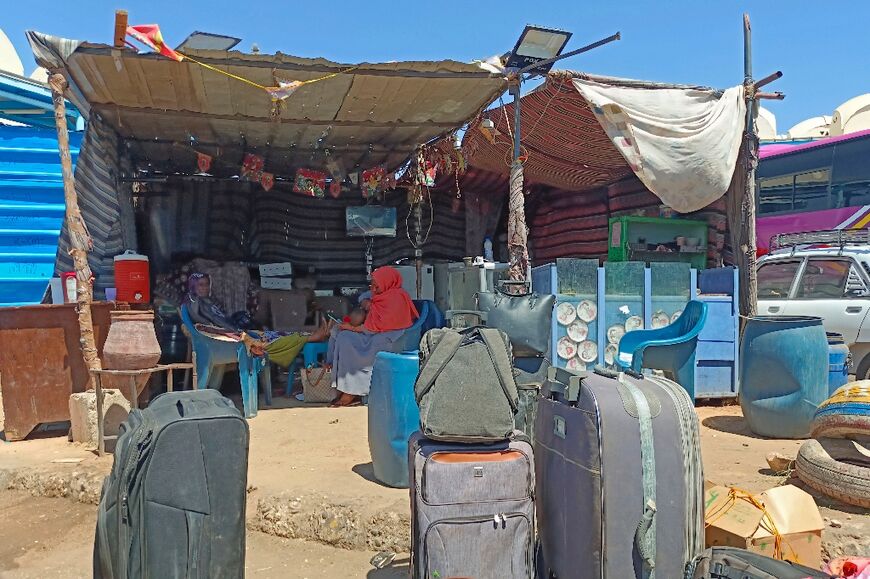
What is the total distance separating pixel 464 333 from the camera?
8.59ft

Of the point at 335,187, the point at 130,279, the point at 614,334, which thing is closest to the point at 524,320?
the point at 614,334

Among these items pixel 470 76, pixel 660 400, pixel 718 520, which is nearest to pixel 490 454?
pixel 660 400

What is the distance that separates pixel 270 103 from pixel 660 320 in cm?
473

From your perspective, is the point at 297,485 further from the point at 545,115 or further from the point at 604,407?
the point at 545,115

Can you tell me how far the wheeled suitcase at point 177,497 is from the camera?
2.11 metres

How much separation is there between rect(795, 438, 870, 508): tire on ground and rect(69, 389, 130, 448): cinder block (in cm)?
492

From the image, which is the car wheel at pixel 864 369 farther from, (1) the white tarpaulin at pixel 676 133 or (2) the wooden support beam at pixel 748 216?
(1) the white tarpaulin at pixel 676 133

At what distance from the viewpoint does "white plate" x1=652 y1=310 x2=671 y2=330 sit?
6.51m

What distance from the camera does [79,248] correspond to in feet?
17.6

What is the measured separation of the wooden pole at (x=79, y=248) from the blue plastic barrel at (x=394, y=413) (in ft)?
8.95

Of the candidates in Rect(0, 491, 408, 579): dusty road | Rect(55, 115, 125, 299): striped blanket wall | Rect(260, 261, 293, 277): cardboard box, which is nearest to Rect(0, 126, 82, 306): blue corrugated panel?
Rect(55, 115, 125, 299): striped blanket wall

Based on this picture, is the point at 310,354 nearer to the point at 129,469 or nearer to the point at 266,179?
the point at 266,179

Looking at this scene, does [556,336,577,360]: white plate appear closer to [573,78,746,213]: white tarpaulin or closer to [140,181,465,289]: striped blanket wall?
[573,78,746,213]: white tarpaulin

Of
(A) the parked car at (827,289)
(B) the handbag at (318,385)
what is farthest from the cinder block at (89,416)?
(A) the parked car at (827,289)
